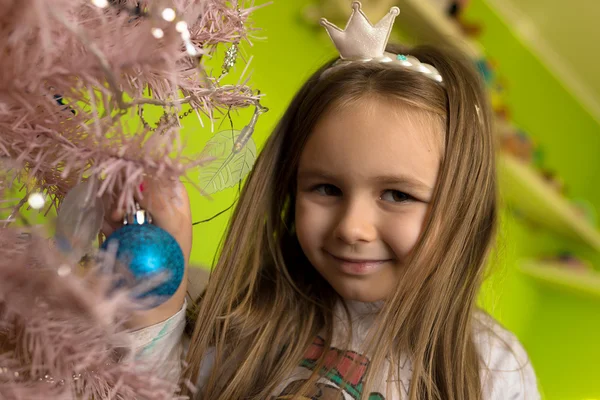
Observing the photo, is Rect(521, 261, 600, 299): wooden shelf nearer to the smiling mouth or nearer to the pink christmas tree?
the smiling mouth

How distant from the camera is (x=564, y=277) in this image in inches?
88.3

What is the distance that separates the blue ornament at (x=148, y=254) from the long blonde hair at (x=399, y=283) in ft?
1.11

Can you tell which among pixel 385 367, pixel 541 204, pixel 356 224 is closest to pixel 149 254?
pixel 356 224

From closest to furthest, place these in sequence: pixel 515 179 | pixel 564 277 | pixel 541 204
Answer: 1. pixel 515 179
2. pixel 541 204
3. pixel 564 277

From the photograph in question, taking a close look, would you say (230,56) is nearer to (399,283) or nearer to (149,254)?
(149,254)

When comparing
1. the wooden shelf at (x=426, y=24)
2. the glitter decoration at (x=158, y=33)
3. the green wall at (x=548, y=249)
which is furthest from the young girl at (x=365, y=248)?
the green wall at (x=548, y=249)

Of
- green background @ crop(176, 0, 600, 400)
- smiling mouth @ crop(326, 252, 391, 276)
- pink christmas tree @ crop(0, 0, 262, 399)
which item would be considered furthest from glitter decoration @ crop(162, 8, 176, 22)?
green background @ crop(176, 0, 600, 400)

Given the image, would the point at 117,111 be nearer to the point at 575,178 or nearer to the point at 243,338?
the point at 243,338

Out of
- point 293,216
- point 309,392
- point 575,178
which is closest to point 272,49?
point 293,216

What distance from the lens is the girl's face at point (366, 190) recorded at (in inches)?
27.5

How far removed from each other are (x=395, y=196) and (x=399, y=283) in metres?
0.11

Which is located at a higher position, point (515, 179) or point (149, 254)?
point (515, 179)

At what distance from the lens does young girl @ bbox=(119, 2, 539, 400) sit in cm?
72

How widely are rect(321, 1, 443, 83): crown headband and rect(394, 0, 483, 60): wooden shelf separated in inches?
21.8
